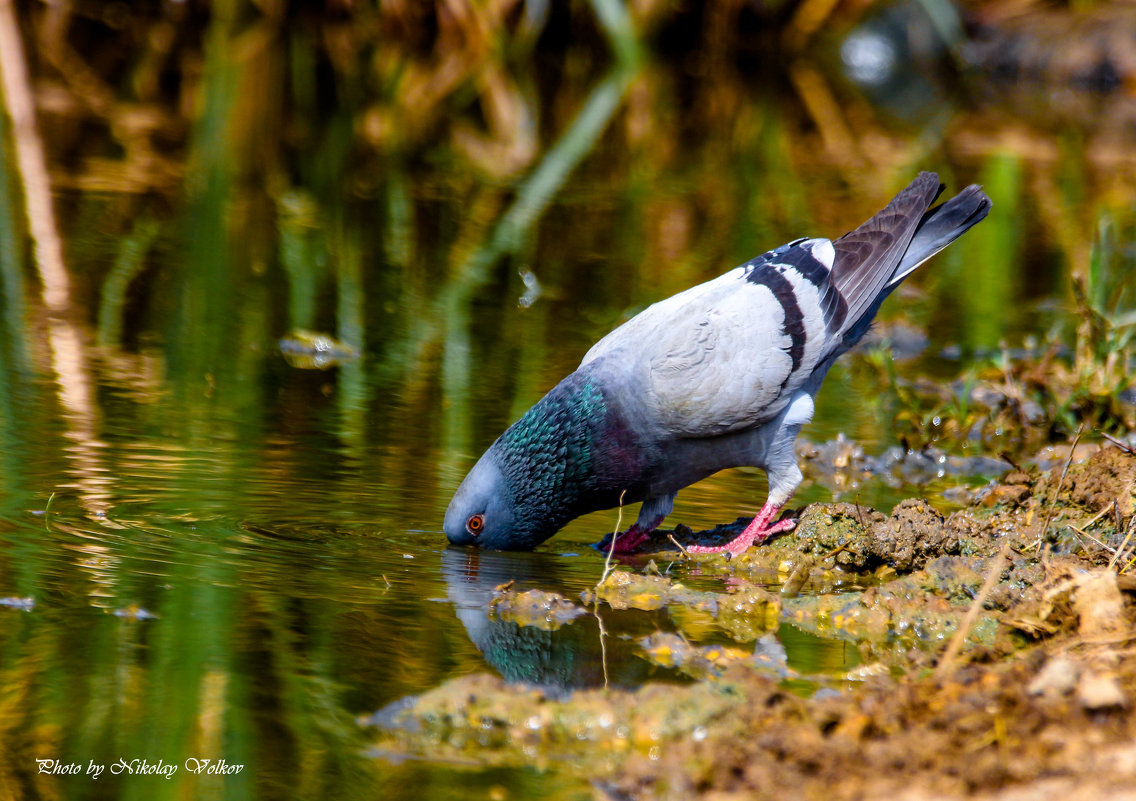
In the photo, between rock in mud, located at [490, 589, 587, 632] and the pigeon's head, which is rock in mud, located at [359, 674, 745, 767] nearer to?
rock in mud, located at [490, 589, 587, 632]

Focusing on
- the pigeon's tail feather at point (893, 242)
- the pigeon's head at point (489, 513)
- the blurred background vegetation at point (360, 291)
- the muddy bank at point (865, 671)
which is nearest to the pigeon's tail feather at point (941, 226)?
the pigeon's tail feather at point (893, 242)

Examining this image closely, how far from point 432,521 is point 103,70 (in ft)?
38.7

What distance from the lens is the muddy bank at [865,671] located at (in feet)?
8.87

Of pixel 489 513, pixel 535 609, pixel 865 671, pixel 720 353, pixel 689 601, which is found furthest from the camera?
pixel 720 353

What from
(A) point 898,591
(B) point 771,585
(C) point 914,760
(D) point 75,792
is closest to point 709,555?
(B) point 771,585

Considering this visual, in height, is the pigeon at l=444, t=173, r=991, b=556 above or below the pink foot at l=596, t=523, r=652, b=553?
above

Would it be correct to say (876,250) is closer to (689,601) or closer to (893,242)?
(893,242)

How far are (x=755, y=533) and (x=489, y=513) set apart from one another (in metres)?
0.91

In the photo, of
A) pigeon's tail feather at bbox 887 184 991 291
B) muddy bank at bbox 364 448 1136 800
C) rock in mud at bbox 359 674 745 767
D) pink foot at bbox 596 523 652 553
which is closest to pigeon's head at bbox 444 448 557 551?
pink foot at bbox 596 523 652 553

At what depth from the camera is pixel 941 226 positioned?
18.2 feet

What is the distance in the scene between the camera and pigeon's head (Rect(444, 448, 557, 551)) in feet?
14.7

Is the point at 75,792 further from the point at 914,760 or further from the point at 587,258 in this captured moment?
the point at 587,258

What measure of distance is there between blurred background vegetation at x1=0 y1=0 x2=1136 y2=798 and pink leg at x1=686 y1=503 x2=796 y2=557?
0.36 m

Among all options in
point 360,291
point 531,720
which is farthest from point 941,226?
point 360,291
